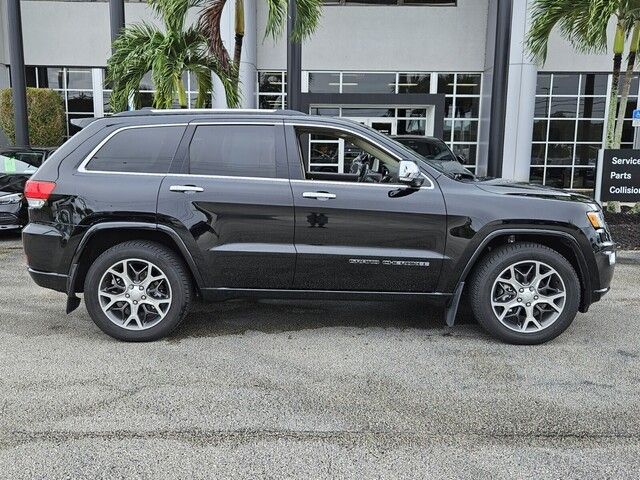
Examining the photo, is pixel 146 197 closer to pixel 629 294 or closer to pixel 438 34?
pixel 629 294

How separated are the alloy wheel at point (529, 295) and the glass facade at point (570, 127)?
1450 centimetres

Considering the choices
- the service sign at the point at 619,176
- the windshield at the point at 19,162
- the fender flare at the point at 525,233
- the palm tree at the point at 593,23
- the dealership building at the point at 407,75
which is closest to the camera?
the fender flare at the point at 525,233

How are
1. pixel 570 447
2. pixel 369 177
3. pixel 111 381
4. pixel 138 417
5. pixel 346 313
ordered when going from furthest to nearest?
pixel 346 313 → pixel 369 177 → pixel 111 381 → pixel 138 417 → pixel 570 447

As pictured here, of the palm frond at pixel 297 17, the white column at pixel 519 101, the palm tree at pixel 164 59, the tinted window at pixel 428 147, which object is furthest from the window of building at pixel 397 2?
the palm tree at pixel 164 59

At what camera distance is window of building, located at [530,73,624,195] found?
17922 mm

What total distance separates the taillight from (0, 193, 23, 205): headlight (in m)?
5.24

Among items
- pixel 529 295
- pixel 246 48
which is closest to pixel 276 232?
pixel 529 295

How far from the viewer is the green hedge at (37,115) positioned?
1652 cm

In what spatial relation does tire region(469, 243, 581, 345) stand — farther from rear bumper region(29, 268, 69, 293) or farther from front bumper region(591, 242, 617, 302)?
rear bumper region(29, 268, 69, 293)

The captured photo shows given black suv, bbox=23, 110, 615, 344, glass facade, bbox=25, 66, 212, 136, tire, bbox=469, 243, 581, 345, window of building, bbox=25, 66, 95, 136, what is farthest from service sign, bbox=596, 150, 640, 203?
window of building, bbox=25, 66, 95, 136

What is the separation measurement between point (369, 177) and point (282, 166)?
881 millimetres

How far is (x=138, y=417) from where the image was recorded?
11.5ft

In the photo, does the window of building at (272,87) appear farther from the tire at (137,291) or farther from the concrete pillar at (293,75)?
the tire at (137,291)

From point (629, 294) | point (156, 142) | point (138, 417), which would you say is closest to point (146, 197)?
point (156, 142)
